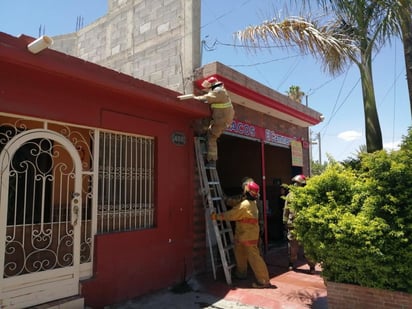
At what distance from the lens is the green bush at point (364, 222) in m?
4.06

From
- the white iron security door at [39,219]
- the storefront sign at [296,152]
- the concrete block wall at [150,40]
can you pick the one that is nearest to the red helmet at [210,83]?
the concrete block wall at [150,40]

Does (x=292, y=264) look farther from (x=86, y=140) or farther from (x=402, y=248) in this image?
(x=86, y=140)

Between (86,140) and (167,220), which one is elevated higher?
(86,140)

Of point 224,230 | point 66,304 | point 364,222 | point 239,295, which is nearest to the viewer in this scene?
point 364,222

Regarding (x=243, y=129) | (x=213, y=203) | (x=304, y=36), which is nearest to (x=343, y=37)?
(x=304, y=36)

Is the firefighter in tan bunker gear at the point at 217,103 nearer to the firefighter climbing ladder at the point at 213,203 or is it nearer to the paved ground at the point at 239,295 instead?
the firefighter climbing ladder at the point at 213,203

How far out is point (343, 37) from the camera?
6.76 metres

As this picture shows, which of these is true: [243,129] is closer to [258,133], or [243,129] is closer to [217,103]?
[258,133]

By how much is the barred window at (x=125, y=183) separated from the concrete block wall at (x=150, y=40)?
6.01ft

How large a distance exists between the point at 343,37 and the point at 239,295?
5.16 metres

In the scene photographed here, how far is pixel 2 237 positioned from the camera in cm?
404

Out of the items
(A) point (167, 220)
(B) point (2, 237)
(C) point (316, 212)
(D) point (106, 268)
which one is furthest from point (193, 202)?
(B) point (2, 237)

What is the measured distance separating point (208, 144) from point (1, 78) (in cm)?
371

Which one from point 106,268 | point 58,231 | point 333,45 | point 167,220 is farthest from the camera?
point 333,45
